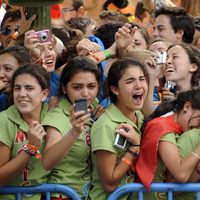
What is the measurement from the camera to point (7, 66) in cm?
520

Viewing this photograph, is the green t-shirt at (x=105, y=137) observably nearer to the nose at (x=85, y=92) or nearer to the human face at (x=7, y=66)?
the nose at (x=85, y=92)

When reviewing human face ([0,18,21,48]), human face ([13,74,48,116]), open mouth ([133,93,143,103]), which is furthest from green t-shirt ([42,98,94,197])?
human face ([0,18,21,48])

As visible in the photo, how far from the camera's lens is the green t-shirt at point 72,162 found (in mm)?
4629

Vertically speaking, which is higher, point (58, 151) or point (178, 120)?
point (178, 120)

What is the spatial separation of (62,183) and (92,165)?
0.27 meters

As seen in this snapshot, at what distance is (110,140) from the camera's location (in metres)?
4.54

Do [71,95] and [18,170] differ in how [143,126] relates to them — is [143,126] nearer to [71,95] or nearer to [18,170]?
[71,95]

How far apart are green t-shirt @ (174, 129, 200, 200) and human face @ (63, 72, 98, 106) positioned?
2.35 feet

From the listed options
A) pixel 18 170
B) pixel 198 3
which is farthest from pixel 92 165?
pixel 198 3

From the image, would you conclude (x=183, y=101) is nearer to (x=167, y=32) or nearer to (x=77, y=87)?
(x=77, y=87)

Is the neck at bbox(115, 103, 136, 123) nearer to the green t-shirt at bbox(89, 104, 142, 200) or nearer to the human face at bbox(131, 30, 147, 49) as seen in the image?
the green t-shirt at bbox(89, 104, 142, 200)

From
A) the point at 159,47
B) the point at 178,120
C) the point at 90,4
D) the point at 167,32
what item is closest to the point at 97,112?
the point at 178,120

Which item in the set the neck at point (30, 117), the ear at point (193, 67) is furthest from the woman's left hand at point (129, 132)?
the ear at point (193, 67)

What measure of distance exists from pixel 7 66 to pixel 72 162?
3.30 ft
